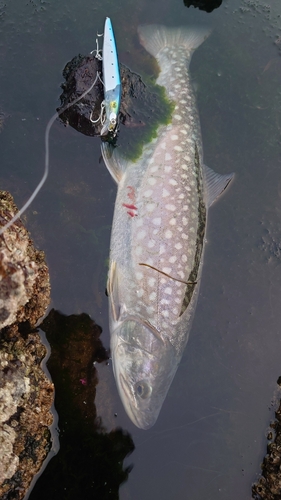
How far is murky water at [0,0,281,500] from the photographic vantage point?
13.7ft

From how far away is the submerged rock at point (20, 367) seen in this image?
302 cm

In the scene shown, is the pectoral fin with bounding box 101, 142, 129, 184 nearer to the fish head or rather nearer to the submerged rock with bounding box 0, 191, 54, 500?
the submerged rock with bounding box 0, 191, 54, 500

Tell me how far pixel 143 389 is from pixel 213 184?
251 centimetres

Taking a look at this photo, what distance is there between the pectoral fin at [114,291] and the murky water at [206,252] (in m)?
0.37

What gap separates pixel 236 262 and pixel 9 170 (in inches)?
120

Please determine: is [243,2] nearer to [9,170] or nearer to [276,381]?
[9,170]

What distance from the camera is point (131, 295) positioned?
410cm

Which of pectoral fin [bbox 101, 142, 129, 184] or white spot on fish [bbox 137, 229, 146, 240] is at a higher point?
pectoral fin [bbox 101, 142, 129, 184]

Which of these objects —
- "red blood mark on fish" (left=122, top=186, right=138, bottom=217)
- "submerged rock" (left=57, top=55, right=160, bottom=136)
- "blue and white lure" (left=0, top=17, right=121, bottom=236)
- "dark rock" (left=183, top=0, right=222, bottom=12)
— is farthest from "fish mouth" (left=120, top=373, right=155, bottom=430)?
"dark rock" (left=183, top=0, right=222, bottom=12)

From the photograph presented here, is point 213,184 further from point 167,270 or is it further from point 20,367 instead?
point 20,367

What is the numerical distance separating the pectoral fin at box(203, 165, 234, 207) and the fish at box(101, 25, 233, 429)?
0.04 feet

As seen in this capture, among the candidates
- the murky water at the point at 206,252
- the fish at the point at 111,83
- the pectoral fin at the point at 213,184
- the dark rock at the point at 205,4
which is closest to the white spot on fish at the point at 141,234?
the murky water at the point at 206,252

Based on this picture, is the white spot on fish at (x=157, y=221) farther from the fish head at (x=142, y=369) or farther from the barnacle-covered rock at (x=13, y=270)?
the barnacle-covered rock at (x=13, y=270)

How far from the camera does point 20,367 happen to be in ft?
11.1
